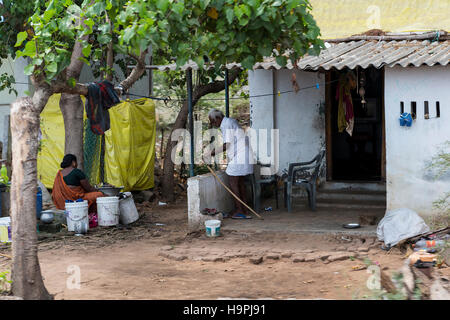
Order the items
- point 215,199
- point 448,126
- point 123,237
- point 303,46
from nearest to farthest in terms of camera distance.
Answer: point 303,46
point 448,126
point 123,237
point 215,199

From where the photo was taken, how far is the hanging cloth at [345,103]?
34.1 feet

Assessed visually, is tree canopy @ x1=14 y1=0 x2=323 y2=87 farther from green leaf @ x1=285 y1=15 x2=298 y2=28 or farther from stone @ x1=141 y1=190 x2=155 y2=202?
stone @ x1=141 y1=190 x2=155 y2=202

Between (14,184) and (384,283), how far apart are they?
344cm

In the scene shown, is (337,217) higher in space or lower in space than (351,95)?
lower

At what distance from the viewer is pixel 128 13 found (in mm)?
5293

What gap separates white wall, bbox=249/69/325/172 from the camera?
10.9m

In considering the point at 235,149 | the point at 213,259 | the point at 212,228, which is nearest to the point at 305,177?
the point at 235,149

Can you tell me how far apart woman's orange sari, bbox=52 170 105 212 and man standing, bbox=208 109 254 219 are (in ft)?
6.65

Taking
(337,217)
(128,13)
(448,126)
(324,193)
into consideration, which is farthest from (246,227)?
(128,13)

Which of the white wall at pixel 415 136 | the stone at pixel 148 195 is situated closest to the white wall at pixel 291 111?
the white wall at pixel 415 136

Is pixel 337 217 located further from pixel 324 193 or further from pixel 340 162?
pixel 340 162

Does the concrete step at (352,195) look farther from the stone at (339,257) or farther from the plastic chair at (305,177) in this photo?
the stone at (339,257)

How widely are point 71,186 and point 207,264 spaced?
3.01 metres

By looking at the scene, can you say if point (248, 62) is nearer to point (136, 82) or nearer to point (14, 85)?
point (14, 85)
